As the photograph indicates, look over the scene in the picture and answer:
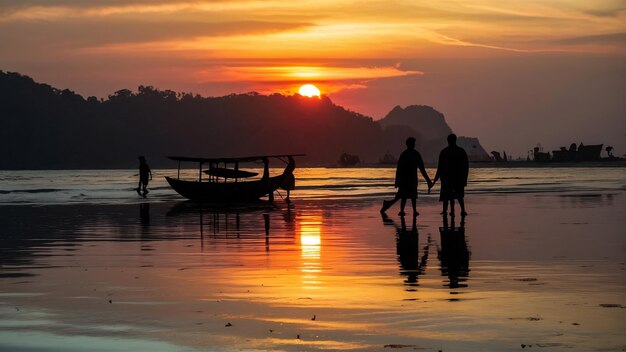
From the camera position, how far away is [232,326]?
9578mm

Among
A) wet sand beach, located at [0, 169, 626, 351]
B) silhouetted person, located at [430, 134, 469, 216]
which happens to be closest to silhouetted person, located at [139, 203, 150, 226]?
wet sand beach, located at [0, 169, 626, 351]

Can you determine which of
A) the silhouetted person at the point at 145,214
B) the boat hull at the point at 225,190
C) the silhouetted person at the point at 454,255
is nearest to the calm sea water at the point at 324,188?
the boat hull at the point at 225,190

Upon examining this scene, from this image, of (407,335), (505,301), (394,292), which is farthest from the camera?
(394,292)

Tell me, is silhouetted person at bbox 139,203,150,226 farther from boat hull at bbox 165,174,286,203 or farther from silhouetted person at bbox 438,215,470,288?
silhouetted person at bbox 438,215,470,288

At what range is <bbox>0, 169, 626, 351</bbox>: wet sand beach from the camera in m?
8.95

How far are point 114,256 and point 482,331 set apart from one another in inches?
371

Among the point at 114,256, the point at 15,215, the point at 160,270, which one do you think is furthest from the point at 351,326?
the point at 15,215

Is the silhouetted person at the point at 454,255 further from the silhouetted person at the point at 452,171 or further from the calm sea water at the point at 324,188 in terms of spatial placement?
the calm sea water at the point at 324,188

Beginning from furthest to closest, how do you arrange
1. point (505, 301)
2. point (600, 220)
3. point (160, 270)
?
point (600, 220) → point (160, 270) → point (505, 301)

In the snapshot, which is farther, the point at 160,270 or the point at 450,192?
the point at 450,192

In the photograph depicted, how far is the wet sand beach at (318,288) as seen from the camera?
8.95m

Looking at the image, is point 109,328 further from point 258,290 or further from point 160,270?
point 160,270

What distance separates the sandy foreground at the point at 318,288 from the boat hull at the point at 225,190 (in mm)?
17010

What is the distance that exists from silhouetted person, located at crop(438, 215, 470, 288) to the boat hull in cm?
1892
